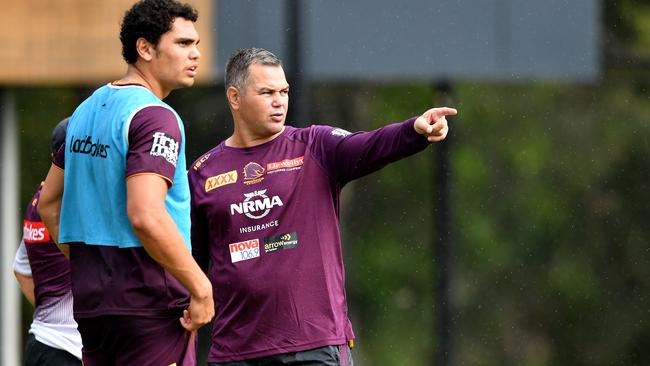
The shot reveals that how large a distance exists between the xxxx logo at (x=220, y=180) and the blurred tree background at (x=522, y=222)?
16499mm

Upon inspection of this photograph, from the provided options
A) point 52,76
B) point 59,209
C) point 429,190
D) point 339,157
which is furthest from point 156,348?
point 429,190

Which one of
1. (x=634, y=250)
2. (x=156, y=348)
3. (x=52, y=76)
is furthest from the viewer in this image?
(x=634, y=250)

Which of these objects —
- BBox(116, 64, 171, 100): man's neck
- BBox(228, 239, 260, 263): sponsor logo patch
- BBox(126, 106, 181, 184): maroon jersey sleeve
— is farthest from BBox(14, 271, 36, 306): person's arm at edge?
BBox(126, 106, 181, 184): maroon jersey sleeve

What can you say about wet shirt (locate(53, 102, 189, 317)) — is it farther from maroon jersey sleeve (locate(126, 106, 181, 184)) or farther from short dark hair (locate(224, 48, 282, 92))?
short dark hair (locate(224, 48, 282, 92))

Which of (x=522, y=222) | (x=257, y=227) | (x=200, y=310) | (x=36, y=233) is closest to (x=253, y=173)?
(x=257, y=227)

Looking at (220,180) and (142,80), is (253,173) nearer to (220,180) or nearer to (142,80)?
(220,180)

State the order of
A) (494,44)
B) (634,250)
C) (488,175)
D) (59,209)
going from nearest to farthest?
(59,209)
(494,44)
(634,250)
(488,175)

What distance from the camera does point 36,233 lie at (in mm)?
6590

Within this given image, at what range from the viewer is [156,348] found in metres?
5.22

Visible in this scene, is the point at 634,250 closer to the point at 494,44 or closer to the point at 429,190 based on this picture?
the point at 429,190

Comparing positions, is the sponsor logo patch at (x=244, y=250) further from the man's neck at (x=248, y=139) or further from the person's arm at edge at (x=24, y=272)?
the person's arm at edge at (x=24, y=272)

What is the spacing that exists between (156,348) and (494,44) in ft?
28.4

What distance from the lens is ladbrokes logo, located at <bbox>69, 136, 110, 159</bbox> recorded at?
518cm

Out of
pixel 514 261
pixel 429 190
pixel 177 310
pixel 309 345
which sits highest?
pixel 177 310
